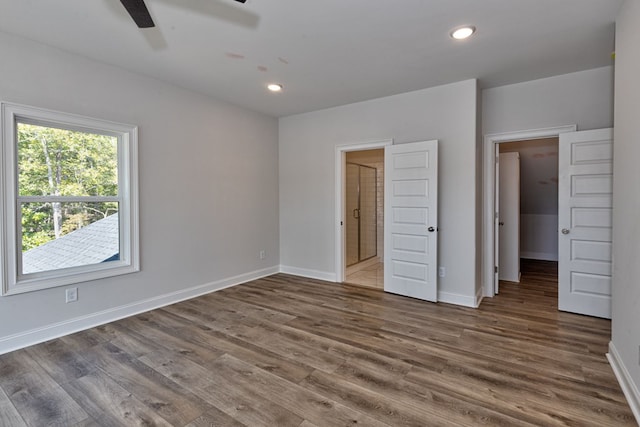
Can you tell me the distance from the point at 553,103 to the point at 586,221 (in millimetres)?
1369

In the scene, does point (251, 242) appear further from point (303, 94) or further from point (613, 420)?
point (613, 420)

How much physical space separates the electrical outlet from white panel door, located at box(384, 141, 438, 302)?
3.49 meters

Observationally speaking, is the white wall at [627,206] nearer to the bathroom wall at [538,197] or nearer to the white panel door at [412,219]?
the white panel door at [412,219]

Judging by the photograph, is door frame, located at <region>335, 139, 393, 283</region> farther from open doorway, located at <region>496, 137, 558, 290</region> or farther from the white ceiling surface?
open doorway, located at <region>496, 137, 558, 290</region>

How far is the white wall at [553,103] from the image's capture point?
325 centimetres

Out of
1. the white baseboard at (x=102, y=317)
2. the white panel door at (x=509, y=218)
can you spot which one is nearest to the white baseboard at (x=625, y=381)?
the white panel door at (x=509, y=218)

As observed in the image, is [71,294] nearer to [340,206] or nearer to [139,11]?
[139,11]

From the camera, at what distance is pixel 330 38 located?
2648mm

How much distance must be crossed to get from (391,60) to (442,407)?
2.98 metres

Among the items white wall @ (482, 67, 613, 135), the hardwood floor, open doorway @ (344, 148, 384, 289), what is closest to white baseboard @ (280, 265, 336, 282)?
open doorway @ (344, 148, 384, 289)

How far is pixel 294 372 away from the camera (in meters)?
2.25

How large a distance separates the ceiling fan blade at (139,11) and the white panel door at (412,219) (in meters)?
3.05

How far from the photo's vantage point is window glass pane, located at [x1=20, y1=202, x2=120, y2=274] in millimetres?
2750

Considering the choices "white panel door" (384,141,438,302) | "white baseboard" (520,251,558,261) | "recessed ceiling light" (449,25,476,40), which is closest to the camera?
→ "recessed ceiling light" (449,25,476,40)
